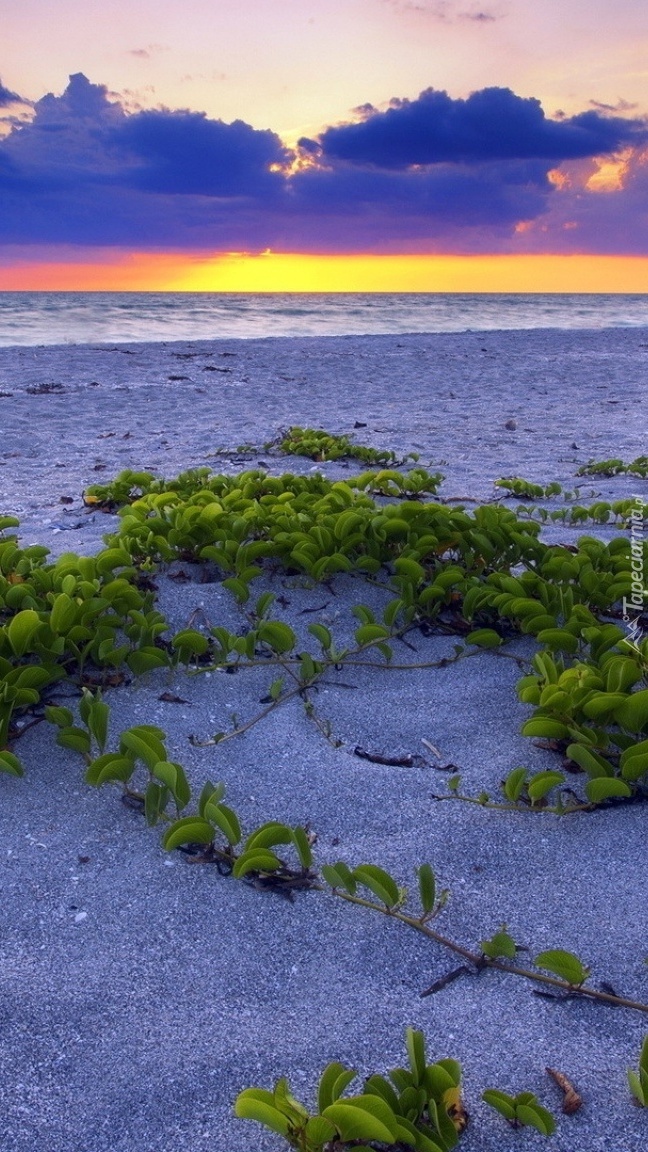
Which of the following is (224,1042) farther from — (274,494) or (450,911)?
(274,494)

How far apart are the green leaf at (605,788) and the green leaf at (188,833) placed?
2.79 ft

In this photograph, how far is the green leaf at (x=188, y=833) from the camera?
5.77ft

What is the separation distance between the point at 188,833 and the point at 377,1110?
0.71 metres

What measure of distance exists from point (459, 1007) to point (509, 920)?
252 mm

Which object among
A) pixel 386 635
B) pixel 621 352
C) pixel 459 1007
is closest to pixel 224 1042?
pixel 459 1007

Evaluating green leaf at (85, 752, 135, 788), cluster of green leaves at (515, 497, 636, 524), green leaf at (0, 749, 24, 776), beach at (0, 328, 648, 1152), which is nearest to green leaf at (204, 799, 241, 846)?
beach at (0, 328, 648, 1152)

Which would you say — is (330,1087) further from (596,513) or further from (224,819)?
(596,513)

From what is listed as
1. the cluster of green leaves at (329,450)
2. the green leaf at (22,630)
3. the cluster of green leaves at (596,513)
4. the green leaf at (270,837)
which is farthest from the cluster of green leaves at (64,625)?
the cluster of green leaves at (329,450)

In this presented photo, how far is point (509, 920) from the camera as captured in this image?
5.64ft

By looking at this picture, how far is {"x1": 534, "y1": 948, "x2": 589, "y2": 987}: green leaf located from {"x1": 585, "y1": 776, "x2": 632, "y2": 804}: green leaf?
0.49 m

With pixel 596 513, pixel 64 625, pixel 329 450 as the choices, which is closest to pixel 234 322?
pixel 329 450

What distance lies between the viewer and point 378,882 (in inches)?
65.0

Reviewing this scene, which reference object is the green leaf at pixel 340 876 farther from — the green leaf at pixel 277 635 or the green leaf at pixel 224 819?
the green leaf at pixel 277 635

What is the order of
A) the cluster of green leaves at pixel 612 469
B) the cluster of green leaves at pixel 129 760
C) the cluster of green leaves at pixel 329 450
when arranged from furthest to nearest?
the cluster of green leaves at pixel 329 450 < the cluster of green leaves at pixel 612 469 < the cluster of green leaves at pixel 129 760
